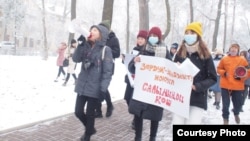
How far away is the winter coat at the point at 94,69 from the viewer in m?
5.61

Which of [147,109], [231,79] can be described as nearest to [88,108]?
[147,109]

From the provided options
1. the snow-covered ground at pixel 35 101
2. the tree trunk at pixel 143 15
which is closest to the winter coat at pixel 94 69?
the snow-covered ground at pixel 35 101

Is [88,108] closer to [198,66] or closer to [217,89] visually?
[198,66]

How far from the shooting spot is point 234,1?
37719mm

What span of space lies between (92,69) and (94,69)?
1.3 inches

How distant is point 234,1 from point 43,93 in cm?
3146

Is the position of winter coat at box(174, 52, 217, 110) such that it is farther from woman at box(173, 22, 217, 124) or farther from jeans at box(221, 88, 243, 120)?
jeans at box(221, 88, 243, 120)

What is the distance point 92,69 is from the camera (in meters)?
5.66

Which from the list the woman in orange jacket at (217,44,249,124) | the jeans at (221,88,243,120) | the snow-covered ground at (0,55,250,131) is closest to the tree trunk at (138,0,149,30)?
the snow-covered ground at (0,55,250,131)

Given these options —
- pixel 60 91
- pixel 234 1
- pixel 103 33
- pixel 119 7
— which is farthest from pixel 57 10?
pixel 103 33

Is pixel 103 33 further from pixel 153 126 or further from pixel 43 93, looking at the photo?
pixel 43 93

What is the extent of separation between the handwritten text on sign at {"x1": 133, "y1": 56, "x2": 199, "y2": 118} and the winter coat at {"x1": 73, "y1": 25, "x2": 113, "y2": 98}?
1.67 ft

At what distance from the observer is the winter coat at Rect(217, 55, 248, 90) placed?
25.6ft

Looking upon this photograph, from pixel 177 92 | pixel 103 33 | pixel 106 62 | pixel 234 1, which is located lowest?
pixel 177 92
